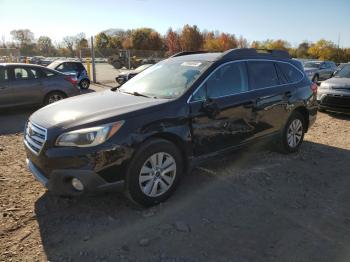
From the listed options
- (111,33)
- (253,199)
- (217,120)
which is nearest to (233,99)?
(217,120)

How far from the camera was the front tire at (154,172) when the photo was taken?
383cm

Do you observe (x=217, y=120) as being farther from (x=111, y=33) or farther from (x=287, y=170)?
(x=111, y=33)

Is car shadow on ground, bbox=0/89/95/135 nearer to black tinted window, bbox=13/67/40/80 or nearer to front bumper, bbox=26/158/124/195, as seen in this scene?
black tinted window, bbox=13/67/40/80

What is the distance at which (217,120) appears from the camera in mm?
4641

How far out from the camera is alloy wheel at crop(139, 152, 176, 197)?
3.96 m

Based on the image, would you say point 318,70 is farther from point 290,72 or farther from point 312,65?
point 290,72

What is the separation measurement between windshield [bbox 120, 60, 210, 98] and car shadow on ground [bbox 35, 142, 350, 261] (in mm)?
1287

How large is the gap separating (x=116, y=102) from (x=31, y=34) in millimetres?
95526

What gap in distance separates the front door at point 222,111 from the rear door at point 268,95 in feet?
0.53

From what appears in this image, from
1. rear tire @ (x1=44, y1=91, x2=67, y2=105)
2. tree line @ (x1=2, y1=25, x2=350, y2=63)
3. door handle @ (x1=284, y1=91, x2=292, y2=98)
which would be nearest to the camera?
door handle @ (x1=284, y1=91, x2=292, y2=98)

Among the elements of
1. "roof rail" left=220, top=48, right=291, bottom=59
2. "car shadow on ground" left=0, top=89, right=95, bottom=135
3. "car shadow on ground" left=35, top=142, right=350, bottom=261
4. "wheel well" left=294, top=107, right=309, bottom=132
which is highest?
"roof rail" left=220, top=48, right=291, bottom=59

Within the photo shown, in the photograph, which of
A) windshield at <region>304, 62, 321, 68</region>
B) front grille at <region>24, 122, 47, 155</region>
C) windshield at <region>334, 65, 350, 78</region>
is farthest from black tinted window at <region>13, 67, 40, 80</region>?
windshield at <region>304, 62, 321, 68</region>

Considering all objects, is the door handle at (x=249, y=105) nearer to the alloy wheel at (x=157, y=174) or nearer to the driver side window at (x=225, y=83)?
the driver side window at (x=225, y=83)

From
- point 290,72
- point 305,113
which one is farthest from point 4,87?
point 305,113
